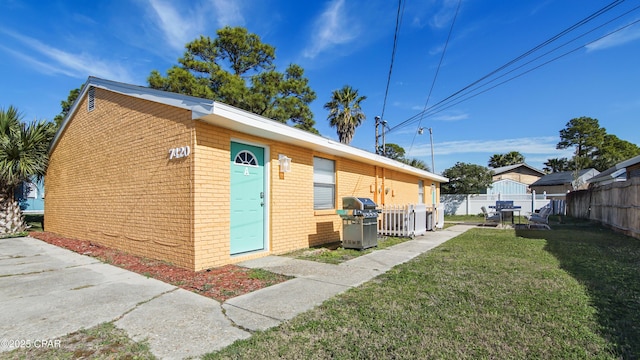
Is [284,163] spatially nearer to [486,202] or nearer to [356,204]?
[356,204]

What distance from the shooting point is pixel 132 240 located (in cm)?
674

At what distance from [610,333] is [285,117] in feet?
65.0

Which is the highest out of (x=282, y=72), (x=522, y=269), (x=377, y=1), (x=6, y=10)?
(x=282, y=72)

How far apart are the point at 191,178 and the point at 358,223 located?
3.89 metres

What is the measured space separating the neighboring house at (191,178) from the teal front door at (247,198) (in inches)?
0.8

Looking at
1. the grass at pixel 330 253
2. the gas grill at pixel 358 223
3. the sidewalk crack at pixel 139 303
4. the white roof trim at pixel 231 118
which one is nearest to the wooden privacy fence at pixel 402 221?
the grass at pixel 330 253

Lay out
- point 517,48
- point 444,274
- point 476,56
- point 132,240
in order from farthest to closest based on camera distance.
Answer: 1. point 476,56
2. point 517,48
3. point 132,240
4. point 444,274

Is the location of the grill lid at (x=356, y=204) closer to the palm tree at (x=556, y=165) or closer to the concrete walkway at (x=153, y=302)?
the concrete walkway at (x=153, y=302)

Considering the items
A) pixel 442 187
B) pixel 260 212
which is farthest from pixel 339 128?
pixel 260 212

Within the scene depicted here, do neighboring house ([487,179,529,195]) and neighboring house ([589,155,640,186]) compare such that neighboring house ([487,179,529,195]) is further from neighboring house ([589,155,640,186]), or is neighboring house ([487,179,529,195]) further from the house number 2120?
the house number 2120

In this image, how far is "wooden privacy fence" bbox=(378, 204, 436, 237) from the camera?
1006 centimetres

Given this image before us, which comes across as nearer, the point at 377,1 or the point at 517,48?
the point at 377,1

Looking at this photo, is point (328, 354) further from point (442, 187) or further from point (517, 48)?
point (442, 187)

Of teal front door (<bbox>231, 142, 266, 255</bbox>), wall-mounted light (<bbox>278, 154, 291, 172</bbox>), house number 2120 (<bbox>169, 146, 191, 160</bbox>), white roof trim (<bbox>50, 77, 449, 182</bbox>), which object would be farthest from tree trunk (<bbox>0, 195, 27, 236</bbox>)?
wall-mounted light (<bbox>278, 154, 291, 172</bbox>)
